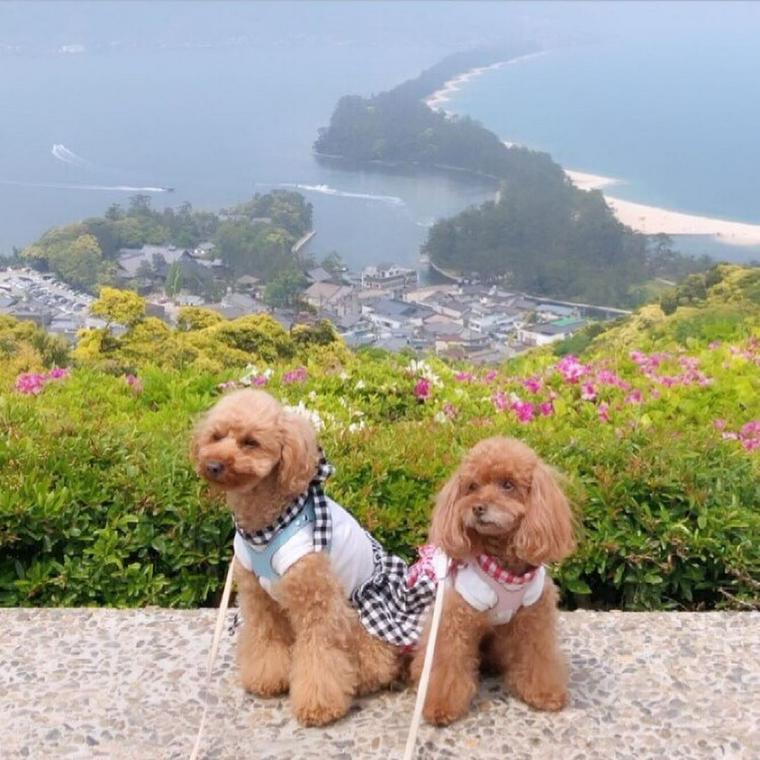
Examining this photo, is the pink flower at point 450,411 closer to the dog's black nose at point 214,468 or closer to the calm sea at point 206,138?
the dog's black nose at point 214,468

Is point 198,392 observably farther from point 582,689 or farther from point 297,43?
point 297,43

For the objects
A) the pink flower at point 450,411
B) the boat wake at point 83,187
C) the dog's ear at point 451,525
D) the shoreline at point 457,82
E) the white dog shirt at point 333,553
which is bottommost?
the boat wake at point 83,187

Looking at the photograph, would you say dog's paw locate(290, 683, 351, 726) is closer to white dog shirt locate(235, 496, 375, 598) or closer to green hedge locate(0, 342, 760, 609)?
white dog shirt locate(235, 496, 375, 598)

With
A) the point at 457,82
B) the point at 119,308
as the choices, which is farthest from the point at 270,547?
the point at 457,82

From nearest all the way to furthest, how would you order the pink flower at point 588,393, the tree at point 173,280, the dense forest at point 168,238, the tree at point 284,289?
the pink flower at point 588,393 → the tree at point 284,289 → the tree at point 173,280 → the dense forest at point 168,238

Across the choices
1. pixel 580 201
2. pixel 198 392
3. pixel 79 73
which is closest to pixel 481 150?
pixel 580 201

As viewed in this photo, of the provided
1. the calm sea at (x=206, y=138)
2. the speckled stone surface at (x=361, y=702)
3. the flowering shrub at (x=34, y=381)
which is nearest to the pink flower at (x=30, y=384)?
the flowering shrub at (x=34, y=381)

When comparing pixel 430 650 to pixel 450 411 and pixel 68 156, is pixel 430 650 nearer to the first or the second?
pixel 450 411
